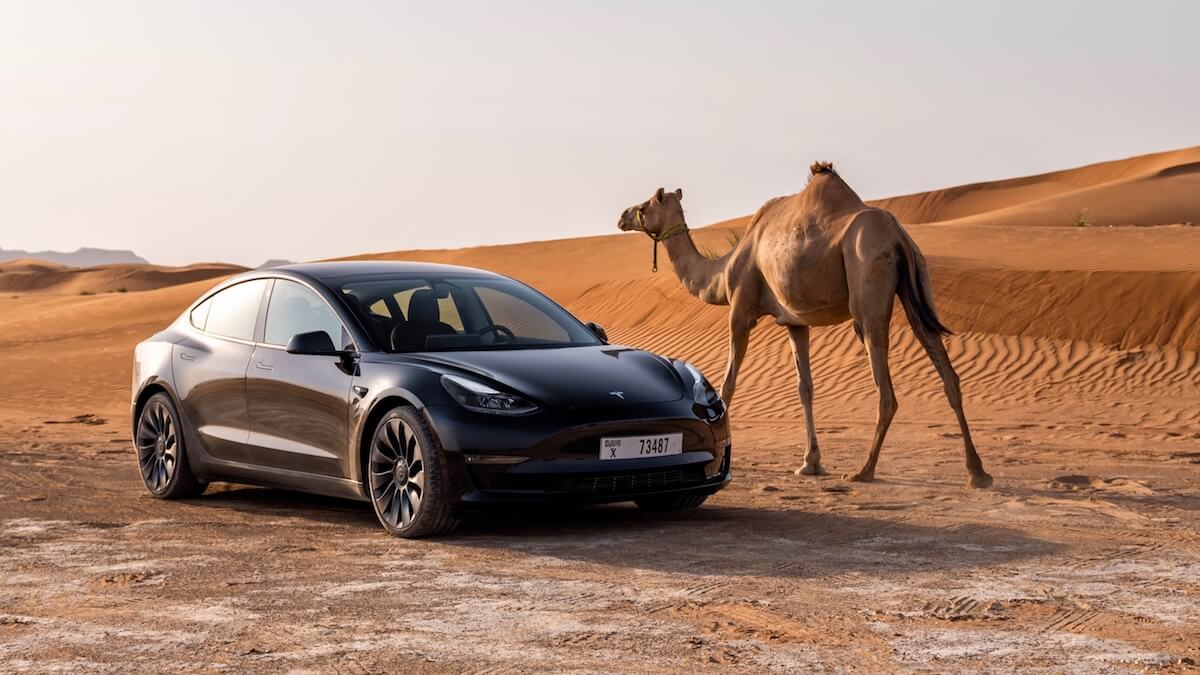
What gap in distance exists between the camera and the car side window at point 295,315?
9938mm

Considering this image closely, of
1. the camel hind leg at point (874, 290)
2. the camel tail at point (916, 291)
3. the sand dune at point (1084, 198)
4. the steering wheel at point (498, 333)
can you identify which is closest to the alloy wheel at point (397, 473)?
the steering wheel at point (498, 333)

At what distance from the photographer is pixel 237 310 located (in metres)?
10.7

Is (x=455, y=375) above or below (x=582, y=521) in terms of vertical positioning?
above

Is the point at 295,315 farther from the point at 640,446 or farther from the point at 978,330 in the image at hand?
the point at 978,330

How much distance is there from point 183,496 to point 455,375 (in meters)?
3.07

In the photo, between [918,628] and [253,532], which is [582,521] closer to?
[253,532]

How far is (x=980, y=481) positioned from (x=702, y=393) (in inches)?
125

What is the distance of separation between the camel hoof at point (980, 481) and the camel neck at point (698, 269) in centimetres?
333

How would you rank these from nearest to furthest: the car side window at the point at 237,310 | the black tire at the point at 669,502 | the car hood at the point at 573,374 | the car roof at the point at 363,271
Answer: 1. the car hood at the point at 573,374
2. the black tire at the point at 669,502
3. the car roof at the point at 363,271
4. the car side window at the point at 237,310

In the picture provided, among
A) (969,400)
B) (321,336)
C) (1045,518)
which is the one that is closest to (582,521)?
(321,336)

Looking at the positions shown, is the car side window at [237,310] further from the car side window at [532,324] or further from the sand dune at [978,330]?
the sand dune at [978,330]

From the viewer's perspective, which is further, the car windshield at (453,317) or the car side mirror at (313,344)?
the car windshield at (453,317)

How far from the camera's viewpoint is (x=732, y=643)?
6.17 metres

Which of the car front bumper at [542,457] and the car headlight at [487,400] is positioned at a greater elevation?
the car headlight at [487,400]
